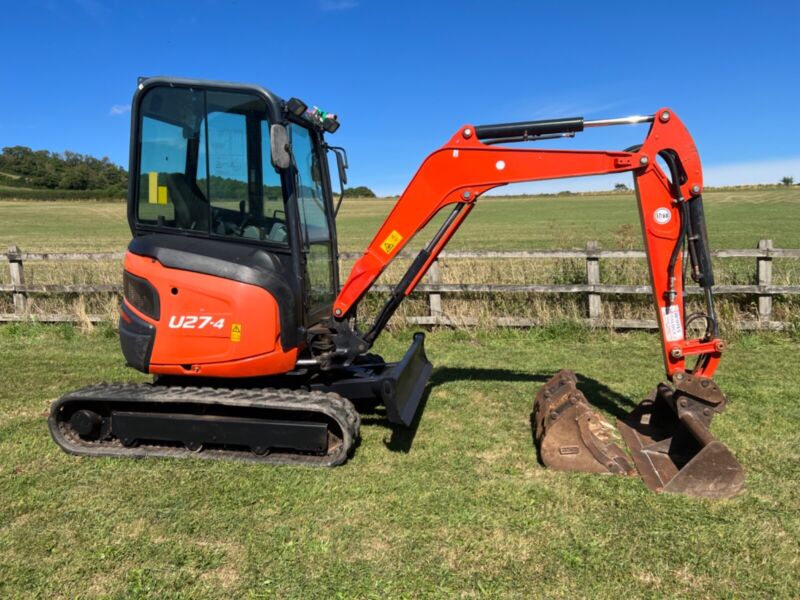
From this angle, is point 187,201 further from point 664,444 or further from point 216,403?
point 664,444

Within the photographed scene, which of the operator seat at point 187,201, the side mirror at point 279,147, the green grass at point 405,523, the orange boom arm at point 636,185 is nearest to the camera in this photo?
the green grass at point 405,523

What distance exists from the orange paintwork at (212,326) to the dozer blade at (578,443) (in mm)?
2120

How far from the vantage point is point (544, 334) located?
892 centimetres

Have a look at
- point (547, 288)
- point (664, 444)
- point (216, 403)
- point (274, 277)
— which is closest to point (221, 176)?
point (274, 277)

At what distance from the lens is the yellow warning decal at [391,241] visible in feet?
16.4

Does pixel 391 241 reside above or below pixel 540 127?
below

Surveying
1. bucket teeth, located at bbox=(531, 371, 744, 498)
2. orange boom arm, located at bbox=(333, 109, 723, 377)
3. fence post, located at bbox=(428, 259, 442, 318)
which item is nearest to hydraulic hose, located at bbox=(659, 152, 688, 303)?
orange boom arm, located at bbox=(333, 109, 723, 377)

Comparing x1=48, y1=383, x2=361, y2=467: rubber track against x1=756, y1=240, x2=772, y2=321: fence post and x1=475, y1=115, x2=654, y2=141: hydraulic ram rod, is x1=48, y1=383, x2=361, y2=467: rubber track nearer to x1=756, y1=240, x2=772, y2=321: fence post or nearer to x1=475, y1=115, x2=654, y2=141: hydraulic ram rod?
x1=475, y1=115, x2=654, y2=141: hydraulic ram rod

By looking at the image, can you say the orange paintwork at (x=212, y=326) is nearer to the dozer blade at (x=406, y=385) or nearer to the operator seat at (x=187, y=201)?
the operator seat at (x=187, y=201)

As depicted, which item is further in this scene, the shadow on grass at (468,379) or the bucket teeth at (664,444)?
the shadow on grass at (468,379)

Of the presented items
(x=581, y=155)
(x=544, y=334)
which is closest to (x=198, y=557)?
(x=581, y=155)

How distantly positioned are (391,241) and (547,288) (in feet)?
14.8

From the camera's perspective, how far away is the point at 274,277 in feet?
15.4

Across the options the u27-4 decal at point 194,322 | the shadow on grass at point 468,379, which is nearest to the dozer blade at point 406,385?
the shadow on grass at point 468,379
